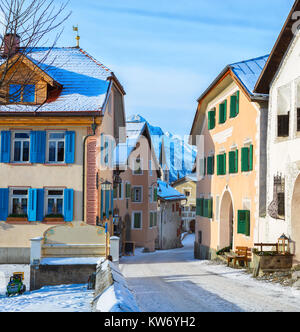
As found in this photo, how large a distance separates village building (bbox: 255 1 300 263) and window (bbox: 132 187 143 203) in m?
19.8

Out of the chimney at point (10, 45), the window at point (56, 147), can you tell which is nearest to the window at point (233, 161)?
the window at point (56, 147)

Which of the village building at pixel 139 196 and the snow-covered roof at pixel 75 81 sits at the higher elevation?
the snow-covered roof at pixel 75 81

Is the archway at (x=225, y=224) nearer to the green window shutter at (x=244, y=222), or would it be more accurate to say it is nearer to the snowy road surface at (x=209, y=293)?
the green window shutter at (x=244, y=222)

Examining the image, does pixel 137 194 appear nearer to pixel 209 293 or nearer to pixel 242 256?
pixel 242 256

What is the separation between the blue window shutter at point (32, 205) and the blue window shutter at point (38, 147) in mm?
1321

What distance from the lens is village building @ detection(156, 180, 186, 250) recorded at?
45.1m

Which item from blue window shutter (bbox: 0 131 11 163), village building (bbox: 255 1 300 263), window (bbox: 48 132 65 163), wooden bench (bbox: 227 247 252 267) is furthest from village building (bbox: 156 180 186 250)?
village building (bbox: 255 1 300 263)

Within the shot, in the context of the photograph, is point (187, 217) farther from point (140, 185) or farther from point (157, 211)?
point (140, 185)

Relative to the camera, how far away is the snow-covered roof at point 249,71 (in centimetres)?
1985

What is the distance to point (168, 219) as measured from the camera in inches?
1906

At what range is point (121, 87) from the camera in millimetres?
24484

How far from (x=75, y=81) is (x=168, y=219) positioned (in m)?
28.3

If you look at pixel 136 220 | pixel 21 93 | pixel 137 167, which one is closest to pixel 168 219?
pixel 136 220

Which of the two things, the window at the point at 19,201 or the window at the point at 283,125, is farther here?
the window at the point at 19,201
